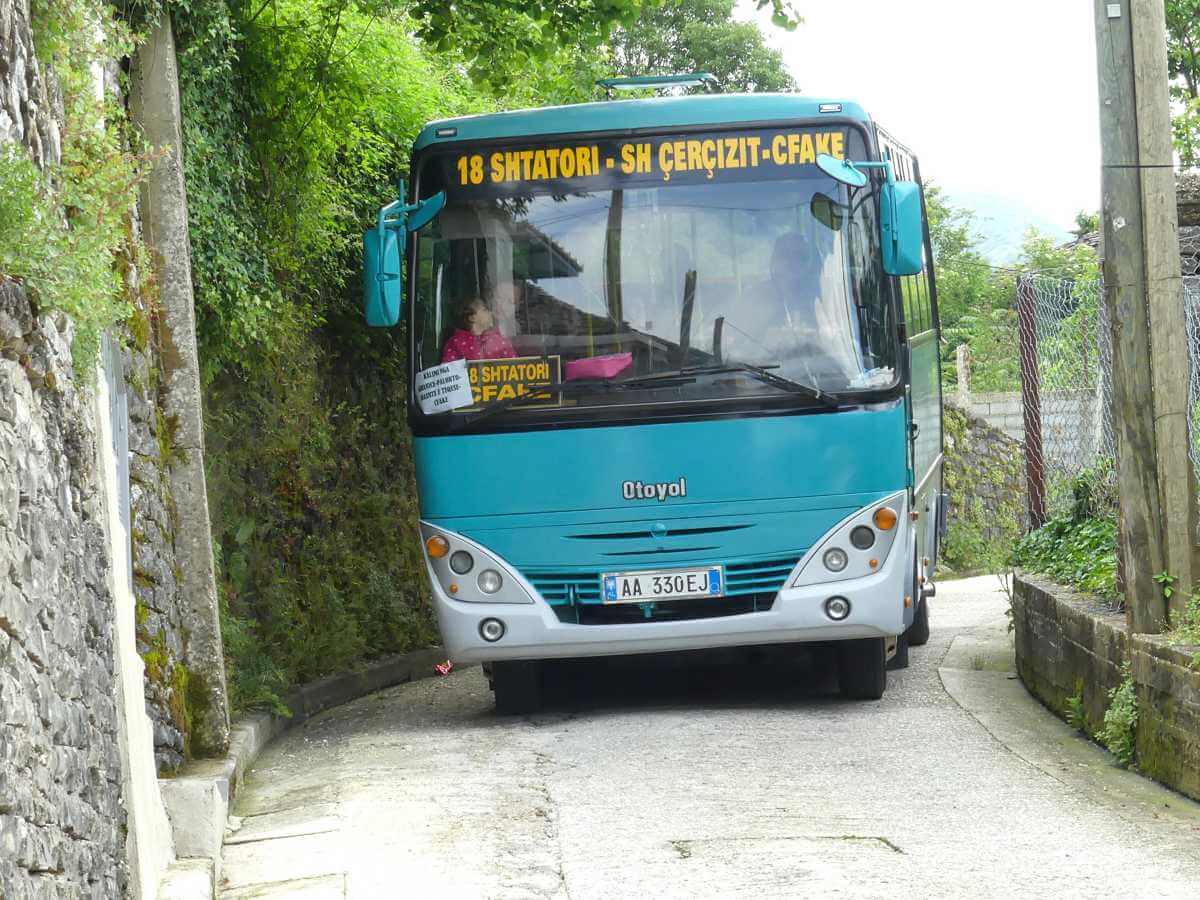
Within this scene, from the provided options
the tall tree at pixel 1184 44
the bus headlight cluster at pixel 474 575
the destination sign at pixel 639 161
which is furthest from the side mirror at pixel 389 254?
the tall tree at pixel 1184 44

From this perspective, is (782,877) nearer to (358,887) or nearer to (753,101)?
(358,887)

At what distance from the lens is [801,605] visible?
9.59 meters

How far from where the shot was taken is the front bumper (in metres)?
9.59

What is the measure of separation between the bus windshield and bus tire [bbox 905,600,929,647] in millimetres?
4250

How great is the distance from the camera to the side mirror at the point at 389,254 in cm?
970

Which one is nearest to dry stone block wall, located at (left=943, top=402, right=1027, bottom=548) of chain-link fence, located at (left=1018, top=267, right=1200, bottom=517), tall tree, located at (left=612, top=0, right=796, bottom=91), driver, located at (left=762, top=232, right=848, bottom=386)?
chain-link fence, located at (left=1018, top=267, right=1200, bottom=517)

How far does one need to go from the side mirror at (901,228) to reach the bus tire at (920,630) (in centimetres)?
442

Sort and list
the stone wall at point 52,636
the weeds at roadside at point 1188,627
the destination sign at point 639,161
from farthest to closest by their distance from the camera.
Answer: the destination sign at point 639,161 → the weeds at roadside at point 1188,627 → the stone wall at point 52,636

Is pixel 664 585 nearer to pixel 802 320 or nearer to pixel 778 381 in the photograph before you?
pixel 778 381

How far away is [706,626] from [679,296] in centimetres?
179

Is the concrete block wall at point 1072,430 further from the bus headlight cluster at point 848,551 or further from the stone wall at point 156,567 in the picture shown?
the stone wall at point 156,567

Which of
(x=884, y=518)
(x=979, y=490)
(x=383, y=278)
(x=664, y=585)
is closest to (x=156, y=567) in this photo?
(x=383, y=278)

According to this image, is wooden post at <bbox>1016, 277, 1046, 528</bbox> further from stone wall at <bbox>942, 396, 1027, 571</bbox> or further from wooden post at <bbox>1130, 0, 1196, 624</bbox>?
stone wall at <bbox>942, 396, 1027, 571</bbox>

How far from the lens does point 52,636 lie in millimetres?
4535
